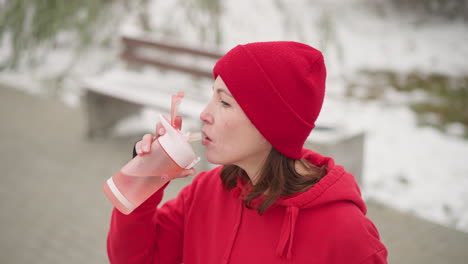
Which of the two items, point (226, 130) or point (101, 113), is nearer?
point (226, 130)

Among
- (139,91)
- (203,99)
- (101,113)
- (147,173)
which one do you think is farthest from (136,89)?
(147,173)

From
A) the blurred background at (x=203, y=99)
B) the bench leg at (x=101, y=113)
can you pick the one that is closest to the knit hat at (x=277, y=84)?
the blurred background at (x=203, y=99)

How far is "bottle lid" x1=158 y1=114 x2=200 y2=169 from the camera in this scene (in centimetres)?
154

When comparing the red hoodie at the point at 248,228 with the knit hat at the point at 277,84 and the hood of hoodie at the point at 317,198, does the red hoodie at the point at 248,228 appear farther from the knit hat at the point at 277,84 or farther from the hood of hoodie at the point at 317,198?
the knit hat at the point at 277,84

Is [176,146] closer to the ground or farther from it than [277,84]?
closer to the ground

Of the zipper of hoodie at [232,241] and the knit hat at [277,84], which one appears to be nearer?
the knit hat at [277,84]

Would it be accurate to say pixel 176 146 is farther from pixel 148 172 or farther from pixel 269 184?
pixel 269 184

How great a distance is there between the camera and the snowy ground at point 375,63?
4.80m

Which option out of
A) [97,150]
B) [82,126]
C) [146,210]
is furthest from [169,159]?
[82,126]

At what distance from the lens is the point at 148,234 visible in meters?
1.78

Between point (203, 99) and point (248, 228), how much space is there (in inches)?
142

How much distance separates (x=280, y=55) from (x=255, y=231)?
0.55m

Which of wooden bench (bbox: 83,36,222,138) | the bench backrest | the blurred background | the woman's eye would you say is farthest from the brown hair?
the bench backrest

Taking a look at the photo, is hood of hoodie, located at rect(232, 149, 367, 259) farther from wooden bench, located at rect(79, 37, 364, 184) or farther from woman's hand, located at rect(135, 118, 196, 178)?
wooden bench, located at rect(79, 37, 364, 184)
